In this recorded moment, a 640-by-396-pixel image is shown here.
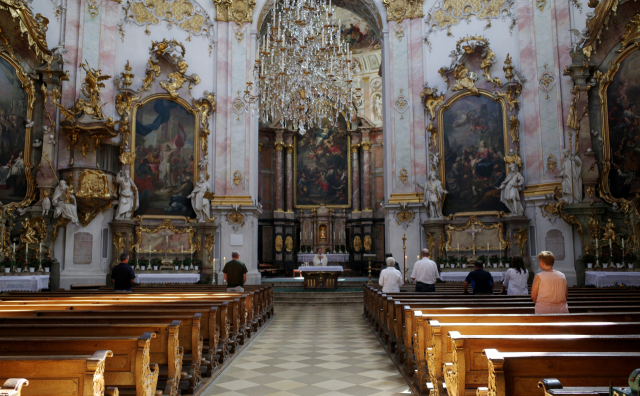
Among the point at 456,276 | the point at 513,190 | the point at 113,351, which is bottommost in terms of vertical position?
the point at 456,276

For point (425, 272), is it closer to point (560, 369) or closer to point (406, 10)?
point (560, 369)

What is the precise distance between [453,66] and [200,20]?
31.1 ft

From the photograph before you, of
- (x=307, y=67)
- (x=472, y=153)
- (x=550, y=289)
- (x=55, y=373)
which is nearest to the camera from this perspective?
(x=55, y=373)

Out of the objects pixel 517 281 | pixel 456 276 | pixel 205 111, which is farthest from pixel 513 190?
pixel 205 111

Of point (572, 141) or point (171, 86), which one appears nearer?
point (572, 141)

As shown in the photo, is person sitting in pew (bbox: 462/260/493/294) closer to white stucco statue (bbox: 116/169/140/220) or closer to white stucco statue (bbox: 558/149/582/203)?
white stucco statue (bbox: 558/149/582/203)

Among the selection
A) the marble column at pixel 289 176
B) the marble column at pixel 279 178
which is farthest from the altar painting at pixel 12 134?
the marble column at pixel 289 176

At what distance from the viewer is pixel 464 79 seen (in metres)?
17.5

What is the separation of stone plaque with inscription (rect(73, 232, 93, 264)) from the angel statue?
35.9 feet

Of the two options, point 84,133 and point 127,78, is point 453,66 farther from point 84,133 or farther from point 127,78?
point 84,133

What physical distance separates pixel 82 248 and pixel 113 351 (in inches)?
499

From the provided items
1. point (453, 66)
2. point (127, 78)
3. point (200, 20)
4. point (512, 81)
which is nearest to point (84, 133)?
point (127, 78)

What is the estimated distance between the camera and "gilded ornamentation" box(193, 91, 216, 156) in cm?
1780

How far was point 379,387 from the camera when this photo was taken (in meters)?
5.51
